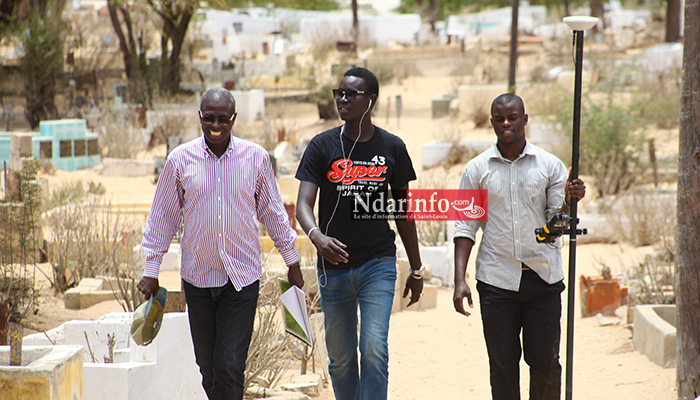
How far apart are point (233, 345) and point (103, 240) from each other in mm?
4038

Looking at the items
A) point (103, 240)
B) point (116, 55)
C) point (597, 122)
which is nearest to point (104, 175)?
point (103, 240)

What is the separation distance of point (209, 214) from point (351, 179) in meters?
0.65

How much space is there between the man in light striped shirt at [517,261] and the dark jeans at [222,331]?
942 millimetres

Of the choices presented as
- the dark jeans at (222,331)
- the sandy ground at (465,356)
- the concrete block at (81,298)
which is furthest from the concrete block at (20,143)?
the dark jeans at (222,331)

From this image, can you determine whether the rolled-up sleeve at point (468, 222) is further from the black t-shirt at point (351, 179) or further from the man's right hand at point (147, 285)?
the man's right hand at point (147, 285)

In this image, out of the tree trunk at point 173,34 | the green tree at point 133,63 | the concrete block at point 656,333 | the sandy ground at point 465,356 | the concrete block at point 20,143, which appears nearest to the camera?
the sandy ground at point 465,356

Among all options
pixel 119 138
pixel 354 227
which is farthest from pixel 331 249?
pixel 119 138

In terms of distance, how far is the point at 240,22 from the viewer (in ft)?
139

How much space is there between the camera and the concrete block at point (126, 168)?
13008 mm

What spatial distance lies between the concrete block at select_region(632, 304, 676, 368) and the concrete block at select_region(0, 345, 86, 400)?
3.96 m

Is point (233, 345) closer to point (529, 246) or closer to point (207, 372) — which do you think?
point (207, 372)

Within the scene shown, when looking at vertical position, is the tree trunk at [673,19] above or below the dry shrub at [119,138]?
above

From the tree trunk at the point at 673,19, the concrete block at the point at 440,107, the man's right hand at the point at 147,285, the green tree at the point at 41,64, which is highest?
the tree trunk at the point at 673,19

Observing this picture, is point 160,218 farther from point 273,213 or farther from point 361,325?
point 361,325
